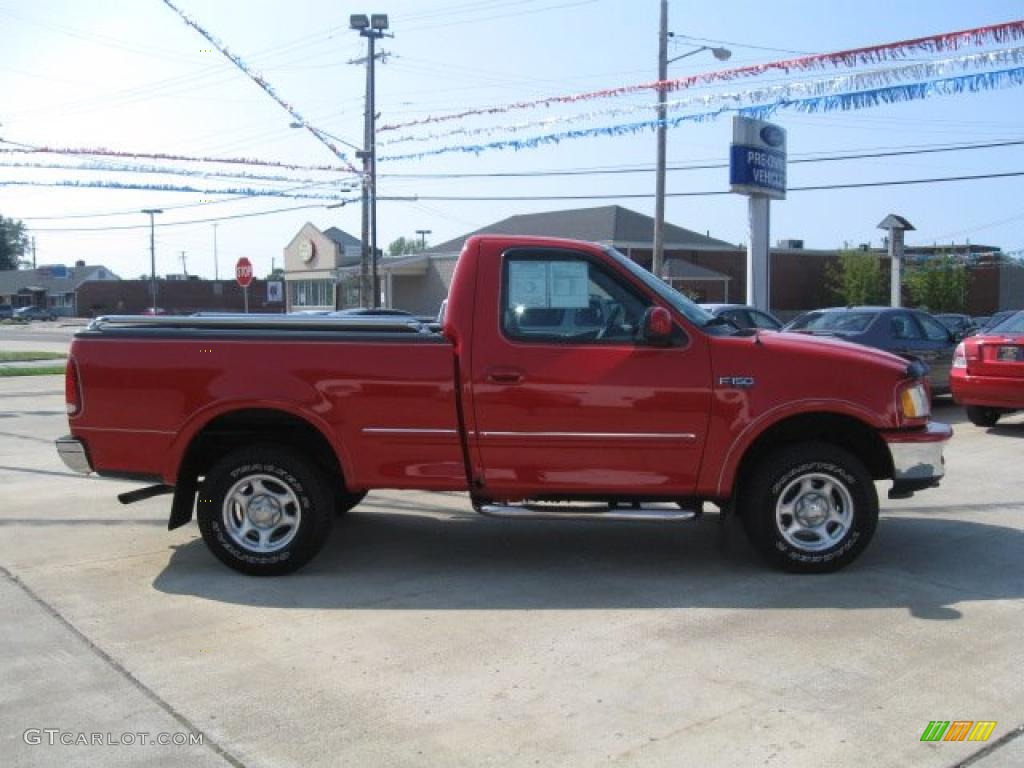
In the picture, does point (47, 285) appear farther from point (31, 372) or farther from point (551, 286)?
point (551, 286)

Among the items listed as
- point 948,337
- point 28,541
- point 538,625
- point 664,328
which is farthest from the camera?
point 948,337

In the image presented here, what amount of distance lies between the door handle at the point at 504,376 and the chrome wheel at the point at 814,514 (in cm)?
171

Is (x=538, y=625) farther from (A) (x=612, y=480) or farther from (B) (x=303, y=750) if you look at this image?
(B) (x=303, y=750)

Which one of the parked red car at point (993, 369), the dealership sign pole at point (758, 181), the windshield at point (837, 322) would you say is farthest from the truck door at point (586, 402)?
the dealership sign pole at point (758, 181)

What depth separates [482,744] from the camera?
12.7 ft

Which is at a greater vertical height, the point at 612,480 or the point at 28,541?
the point at 612,480

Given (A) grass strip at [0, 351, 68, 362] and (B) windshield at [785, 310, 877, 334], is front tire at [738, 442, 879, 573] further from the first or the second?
(A) grass strip at [0, 351, 68, 362]

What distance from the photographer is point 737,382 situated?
579cm

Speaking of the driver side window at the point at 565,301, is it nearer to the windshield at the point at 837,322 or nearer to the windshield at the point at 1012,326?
the windshield at the point at 1012,326

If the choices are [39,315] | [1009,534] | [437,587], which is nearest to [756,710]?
[437,587]

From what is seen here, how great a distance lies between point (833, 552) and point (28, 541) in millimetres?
5321

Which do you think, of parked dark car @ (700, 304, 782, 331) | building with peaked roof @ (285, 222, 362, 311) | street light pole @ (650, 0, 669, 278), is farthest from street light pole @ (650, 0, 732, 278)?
building with peaked roof @ (285, 222, 362, 311)

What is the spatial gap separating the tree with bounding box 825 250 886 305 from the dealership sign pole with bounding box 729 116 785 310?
26843 mm

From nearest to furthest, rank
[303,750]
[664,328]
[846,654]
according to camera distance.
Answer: [303,750]
[846,654]
[664,328]
